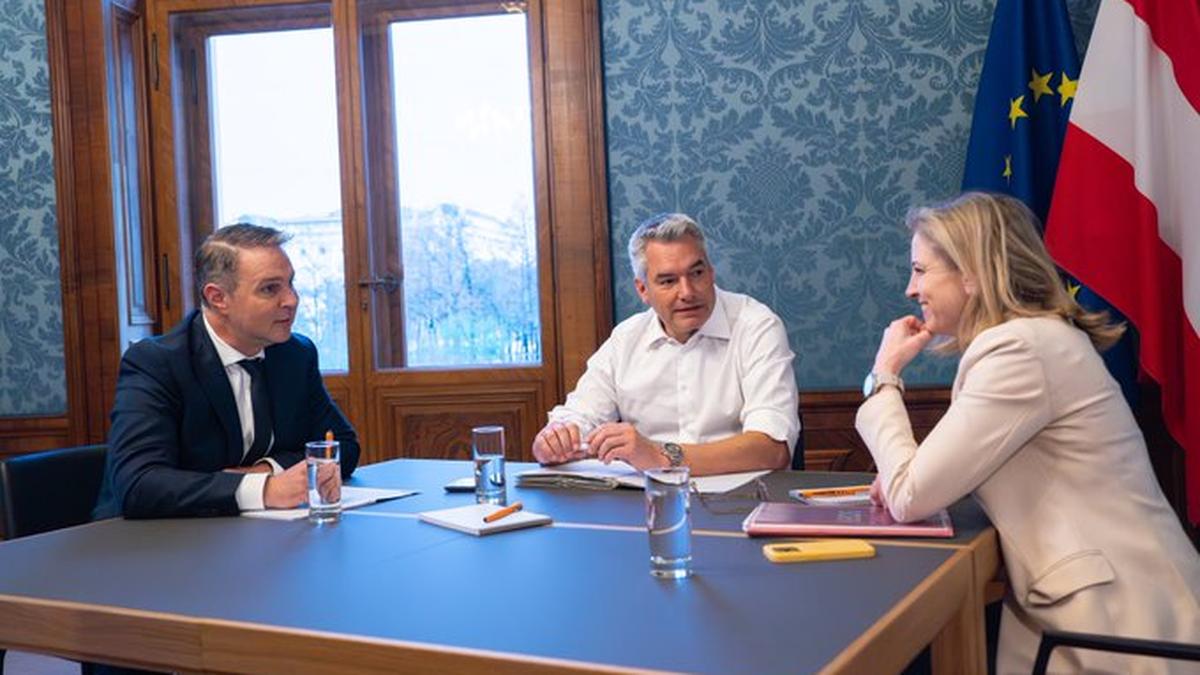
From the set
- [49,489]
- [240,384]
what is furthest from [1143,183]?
[49,489]

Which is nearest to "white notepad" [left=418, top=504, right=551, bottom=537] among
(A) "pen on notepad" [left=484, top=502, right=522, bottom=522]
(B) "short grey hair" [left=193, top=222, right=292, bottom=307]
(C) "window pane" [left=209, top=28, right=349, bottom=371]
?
(A) "pen on notepad" [left=484, top=502, right=522, bottom=522]

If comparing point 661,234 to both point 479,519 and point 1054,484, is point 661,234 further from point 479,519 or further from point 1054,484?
point 1054,484

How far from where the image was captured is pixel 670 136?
167 inches

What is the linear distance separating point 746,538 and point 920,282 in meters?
0.62

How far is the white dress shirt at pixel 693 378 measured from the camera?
3084 millimetres

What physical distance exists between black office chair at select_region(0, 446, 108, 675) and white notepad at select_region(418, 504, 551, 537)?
0.86 m

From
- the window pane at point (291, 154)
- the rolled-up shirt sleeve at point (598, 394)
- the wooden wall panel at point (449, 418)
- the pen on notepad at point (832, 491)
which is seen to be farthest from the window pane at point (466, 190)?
the pen on notepad at point (832, 491)

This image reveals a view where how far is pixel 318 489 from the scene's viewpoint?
7.39 feet

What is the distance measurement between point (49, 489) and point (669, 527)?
155 cm

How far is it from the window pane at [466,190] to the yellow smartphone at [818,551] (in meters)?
2.69

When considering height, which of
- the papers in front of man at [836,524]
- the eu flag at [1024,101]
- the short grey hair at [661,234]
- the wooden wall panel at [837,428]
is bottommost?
the wooden wall panel at [837,428]

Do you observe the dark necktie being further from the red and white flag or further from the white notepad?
the red and white flag

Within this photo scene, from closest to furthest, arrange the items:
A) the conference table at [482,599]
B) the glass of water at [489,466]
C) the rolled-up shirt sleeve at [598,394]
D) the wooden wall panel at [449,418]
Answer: the conference table at [482,599] → the glass of water at [489,466] → the rolled-up shirt sleeve at [598,394] → the wooden wall panel at [449,418]

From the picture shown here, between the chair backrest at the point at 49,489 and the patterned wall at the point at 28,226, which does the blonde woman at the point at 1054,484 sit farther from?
the patterned wall at the point at 28,226
